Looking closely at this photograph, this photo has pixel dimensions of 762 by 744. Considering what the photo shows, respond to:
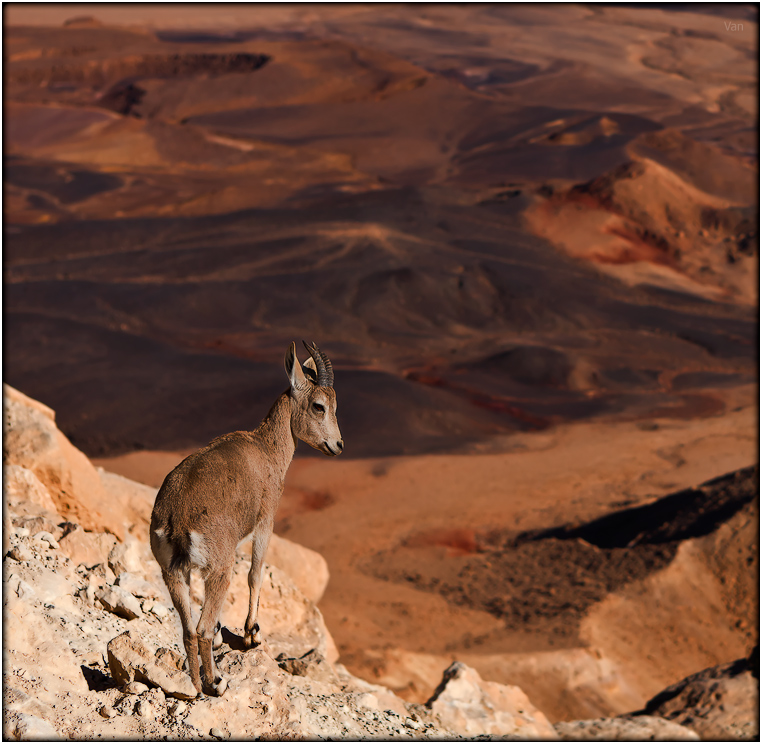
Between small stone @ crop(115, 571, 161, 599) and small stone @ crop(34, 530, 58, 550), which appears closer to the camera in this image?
small stone @ crop(115, 571, 161, 599)

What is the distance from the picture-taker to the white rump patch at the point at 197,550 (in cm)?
538

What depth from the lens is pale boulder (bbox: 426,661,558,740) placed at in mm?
9062

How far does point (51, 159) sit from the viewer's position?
2186 inches

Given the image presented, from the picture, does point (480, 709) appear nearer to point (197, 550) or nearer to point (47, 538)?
point (47, 538)

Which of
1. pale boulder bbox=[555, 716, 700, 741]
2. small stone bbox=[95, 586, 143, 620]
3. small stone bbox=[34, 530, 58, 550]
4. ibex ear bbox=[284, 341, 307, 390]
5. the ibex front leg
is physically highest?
ibex ear bbox=[284, 341, 307, 390]

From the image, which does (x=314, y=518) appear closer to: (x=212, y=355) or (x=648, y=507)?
(x=648, y=507)

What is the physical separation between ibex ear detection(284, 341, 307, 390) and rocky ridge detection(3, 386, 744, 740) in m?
2.10

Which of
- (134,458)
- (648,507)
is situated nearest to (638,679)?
(648,507)

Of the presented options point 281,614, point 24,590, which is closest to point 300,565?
point 281,614

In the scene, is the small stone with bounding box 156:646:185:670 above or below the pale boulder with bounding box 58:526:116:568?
above

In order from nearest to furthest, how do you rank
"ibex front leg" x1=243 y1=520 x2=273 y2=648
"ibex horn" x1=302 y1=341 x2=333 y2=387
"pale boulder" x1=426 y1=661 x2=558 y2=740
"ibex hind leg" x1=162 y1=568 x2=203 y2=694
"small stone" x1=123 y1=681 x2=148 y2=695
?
"ibex hind leg" x1=162 y1=568 x2=203 y2=694, "ibex horn" x1=302 y1=341 x2=333 y2=387, "small stone" x1=123 y1=681 x2=148 y2=695, "ibex front leg" x1=243 y1=520 x2=273 y2=648, "pale boulder" x1=426 y1=661 x2=558 y2=740

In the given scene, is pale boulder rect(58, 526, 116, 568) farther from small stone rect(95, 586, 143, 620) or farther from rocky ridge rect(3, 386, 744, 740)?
small stone rect(95, 586, 143, 620)

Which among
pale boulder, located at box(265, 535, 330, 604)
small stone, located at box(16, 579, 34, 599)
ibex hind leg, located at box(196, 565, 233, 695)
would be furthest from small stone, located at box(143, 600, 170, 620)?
pale boulder, located at box(265, 535, 330, 604)

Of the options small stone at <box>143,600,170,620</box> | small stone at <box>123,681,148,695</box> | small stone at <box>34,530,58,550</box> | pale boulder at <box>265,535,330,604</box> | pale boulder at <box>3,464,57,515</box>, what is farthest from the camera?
pale boulder at <box>265,535,330,604</box>
